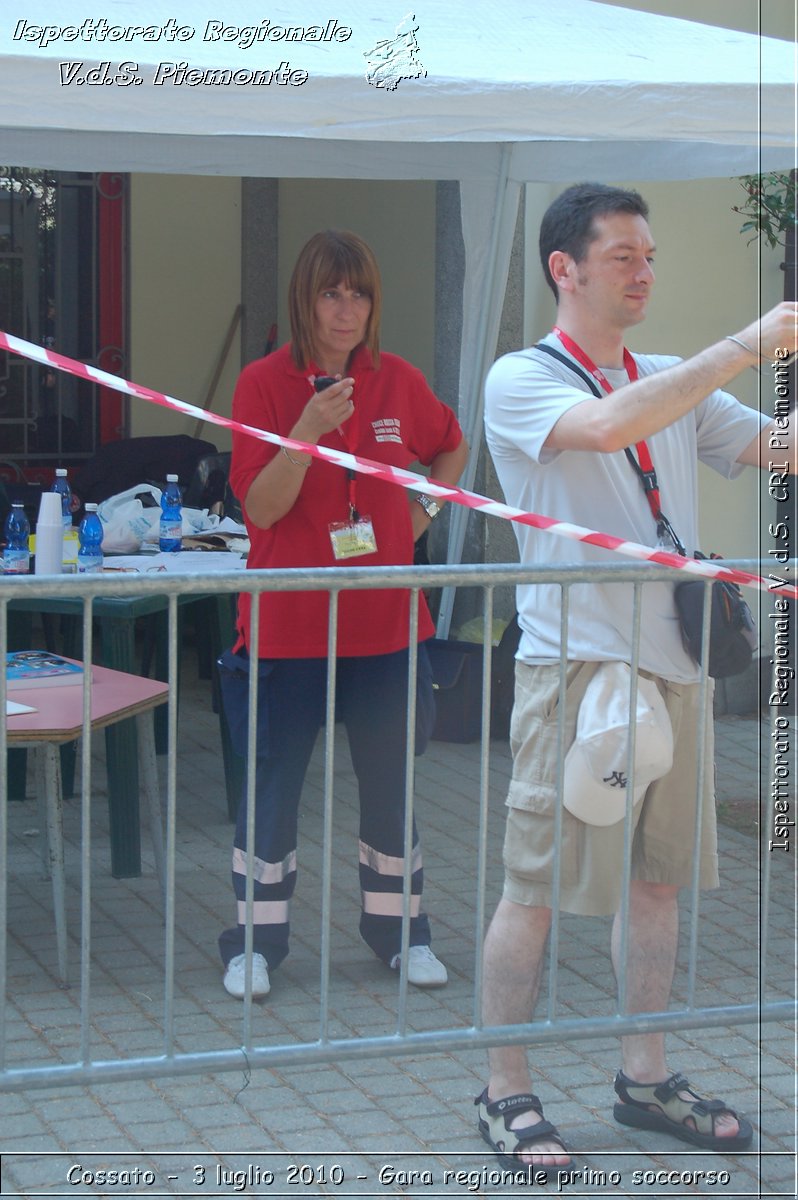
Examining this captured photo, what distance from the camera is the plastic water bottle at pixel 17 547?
5691mm

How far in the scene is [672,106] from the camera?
4.36m

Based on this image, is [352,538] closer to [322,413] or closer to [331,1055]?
[322,413]

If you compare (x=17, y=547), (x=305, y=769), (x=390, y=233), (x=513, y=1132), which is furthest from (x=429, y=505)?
(x=390, y=233)

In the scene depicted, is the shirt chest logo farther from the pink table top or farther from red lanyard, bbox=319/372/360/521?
the pink table top

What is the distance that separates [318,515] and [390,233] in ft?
17.9

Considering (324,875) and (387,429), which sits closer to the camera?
(324,875)

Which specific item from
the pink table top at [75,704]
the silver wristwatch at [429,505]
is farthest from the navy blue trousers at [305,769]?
the silver wristwatch at [429,505]

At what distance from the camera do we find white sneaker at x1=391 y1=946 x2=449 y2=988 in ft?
14.6

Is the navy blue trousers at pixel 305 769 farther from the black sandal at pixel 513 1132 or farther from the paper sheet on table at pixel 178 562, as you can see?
the paper sheet on table at pixel 178 562

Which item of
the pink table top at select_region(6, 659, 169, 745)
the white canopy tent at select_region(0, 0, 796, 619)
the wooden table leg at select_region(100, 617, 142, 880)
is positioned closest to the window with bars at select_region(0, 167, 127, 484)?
the white canopy tent at select_region(0, 0, 796, 619)

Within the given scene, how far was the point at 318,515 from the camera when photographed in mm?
4266

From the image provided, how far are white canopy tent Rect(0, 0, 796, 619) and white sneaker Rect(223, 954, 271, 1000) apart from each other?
2232mm

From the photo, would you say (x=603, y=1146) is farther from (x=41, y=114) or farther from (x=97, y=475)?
(x=97, y=475)

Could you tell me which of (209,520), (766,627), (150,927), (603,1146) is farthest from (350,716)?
(766,627)
